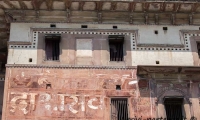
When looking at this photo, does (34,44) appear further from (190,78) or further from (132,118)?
(190,78)

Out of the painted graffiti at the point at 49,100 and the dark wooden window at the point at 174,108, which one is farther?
the dark wooden window at the point at 174,108

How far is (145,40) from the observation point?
662 inches

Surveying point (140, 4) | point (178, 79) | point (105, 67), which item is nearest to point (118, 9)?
point (140, 4)

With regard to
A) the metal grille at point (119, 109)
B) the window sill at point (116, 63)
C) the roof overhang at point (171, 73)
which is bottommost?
the metal grille at point (119, 109)

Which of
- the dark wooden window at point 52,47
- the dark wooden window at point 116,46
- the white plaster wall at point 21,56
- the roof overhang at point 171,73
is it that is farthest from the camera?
the dark wooden window at point 116,46

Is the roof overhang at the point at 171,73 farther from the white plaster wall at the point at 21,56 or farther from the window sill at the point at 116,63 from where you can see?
the white plaster wall at the point at 21,56

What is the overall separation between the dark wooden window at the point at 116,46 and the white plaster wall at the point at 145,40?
1.48 ft

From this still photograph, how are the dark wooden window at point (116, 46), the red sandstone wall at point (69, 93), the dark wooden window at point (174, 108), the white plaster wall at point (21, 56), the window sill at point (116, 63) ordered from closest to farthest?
the red sandstone wall at point (69, 93)
the dark wooden window at point (174, 108)
the white plaster wall at point (21, 56)
the window sill at point (116, 63)
the dark wooden window at point (116, 46)

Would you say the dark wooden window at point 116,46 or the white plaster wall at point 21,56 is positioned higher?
the dark wooden window at point 116,46

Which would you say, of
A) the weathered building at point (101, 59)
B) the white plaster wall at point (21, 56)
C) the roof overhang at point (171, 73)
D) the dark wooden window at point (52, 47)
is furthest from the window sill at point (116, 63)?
the white plaster wall at point (21, 56)

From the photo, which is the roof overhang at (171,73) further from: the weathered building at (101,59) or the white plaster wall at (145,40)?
the white plaster wall at (145,40)

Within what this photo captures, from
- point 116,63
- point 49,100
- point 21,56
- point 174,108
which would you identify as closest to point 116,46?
point 116,63

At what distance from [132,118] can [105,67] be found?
215 centimetres

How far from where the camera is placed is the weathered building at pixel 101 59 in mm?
15281
